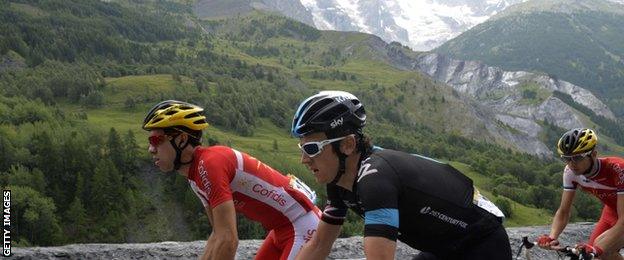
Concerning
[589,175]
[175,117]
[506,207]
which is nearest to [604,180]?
[589,175]

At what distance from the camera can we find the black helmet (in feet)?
13.4

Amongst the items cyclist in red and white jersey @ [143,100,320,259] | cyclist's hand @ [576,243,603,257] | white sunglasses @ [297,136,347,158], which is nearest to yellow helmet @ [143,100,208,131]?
cyclist in red and white jersey @ [143,100,320,259]

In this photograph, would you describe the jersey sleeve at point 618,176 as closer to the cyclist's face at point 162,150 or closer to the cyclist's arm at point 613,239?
the cyclist's arm at point 613,239

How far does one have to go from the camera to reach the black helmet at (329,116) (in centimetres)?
409

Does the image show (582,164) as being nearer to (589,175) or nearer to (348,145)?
(589,175)

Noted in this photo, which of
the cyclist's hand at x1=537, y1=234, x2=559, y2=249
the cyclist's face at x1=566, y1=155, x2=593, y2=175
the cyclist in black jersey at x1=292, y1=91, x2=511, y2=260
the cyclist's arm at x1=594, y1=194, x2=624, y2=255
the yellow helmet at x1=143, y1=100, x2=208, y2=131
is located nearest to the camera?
the cyclist in black jersey at x1=292, y1=91, x2=511, y2=260

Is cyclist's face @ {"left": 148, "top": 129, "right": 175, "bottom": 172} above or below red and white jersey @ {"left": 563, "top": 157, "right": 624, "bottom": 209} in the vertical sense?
above

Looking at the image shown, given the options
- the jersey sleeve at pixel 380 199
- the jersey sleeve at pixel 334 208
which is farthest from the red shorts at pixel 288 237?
the jersey sleeve at pixel 380 199

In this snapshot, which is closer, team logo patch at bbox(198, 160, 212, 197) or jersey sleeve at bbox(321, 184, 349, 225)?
jersey sleeve at bbox(321, 184, 349, 225)

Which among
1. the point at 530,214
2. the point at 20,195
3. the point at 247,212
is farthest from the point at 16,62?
the point at 247,212

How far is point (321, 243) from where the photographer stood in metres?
4.91

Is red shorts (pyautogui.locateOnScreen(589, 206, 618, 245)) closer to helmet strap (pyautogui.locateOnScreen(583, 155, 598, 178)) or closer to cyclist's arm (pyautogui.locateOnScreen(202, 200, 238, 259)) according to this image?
helmet strap (pyautogui.locateOnScreen(583, 155, 598, 178))

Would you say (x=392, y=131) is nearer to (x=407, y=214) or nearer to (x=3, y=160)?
(x=3, y=160)

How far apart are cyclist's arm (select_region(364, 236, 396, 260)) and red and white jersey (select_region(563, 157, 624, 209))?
586 cm
